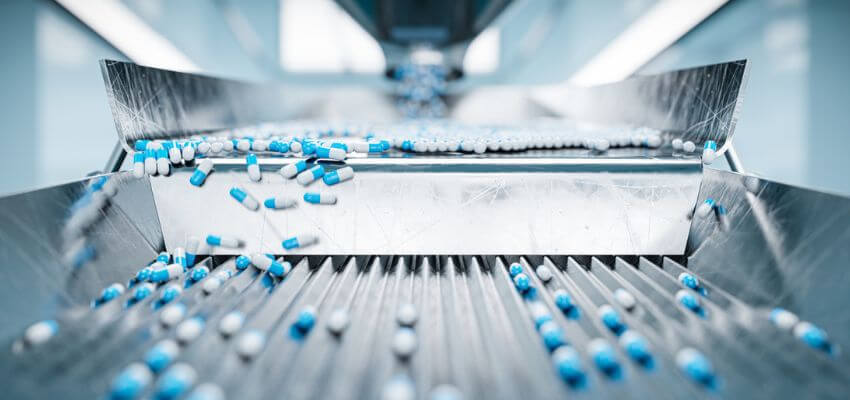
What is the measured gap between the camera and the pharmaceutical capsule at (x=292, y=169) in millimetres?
912

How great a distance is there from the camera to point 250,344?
0.56m

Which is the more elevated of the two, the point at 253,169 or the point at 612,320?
the point at 253,169

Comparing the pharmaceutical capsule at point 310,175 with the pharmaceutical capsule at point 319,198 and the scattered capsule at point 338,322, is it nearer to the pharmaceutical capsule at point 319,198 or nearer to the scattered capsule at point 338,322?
the pharmaceutical capsule at point 319,198

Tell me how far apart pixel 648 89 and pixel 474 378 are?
1566mm

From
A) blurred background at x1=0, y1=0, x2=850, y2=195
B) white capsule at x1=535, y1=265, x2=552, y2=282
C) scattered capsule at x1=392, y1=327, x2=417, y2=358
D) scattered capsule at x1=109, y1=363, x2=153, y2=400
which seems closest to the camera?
scattered capsule at x1=109, y1=363, x2=153, y2=400

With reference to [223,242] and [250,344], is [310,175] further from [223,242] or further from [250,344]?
[250,344]

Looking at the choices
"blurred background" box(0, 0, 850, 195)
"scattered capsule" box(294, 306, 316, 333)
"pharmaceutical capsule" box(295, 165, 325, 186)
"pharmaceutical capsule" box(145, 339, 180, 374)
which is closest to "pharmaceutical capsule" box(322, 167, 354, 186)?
"pharmaceutical capsule" box(295, 165, 325, 186)

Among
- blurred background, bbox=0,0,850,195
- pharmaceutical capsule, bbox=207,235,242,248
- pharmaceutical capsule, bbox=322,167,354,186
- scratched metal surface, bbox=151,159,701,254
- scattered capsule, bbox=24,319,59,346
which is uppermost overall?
blurred background, bbox=0,0,850,195

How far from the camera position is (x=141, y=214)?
0.90 m

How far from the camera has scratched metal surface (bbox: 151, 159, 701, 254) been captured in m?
0.92

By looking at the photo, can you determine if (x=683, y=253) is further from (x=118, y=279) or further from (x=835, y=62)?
(x=835, y=62)

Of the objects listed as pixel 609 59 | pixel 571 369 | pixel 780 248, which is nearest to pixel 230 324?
pixel 571 369

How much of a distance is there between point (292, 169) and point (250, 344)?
0.45 metres

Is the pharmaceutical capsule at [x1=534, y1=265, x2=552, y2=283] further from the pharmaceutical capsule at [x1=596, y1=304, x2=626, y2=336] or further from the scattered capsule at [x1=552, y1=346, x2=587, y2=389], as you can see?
the scattered capsule at [x1=552, y1=346, x2=587, y2=389]
